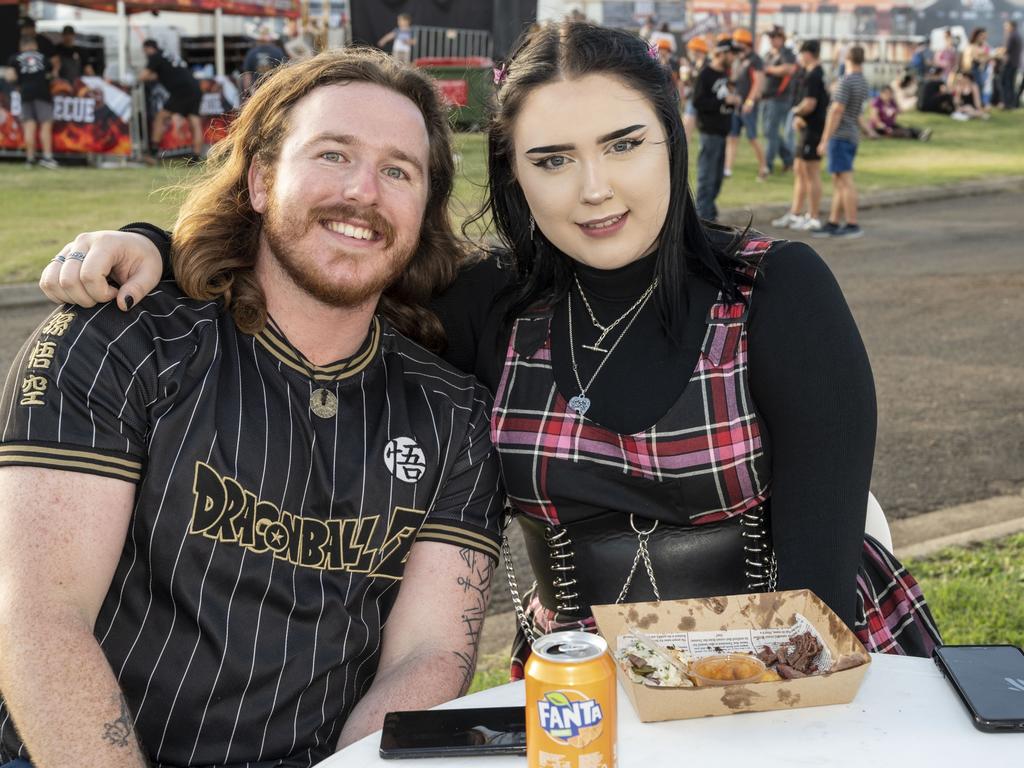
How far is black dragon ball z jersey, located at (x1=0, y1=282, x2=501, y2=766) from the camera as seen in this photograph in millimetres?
2080

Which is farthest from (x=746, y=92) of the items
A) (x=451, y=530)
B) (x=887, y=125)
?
(x=451, y=530)

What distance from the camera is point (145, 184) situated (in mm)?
13930

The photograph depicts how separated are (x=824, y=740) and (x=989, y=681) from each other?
11.9 inches

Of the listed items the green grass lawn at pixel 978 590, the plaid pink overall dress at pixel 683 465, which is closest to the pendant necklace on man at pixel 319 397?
the plaid pink overall dress at pixel 683 465

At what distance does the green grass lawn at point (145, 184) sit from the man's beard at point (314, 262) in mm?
3445

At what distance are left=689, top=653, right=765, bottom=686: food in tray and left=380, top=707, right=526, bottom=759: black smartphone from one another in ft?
0.90

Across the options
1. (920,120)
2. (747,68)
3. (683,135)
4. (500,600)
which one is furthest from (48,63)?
(920,120)

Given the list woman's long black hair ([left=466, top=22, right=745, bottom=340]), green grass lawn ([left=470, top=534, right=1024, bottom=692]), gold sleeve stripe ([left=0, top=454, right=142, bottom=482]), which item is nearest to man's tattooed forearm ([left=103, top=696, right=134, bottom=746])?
gold sleeve stripe ([left=0, top=454, right=142, bottom=482])

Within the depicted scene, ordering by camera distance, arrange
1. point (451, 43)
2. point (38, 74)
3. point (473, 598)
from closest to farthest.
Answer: point (473, 598), point (38, 74), point (451, 43)

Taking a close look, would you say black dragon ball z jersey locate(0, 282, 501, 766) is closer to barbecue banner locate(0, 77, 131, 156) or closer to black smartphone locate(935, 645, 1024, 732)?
black smartphone locate(935, 645, 1024, 732)

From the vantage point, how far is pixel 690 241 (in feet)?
8.44

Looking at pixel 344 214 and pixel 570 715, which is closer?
pixel 570 715

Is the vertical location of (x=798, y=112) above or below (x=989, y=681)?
above

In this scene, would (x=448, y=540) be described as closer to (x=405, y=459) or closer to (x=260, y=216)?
(x=405, y=459)
